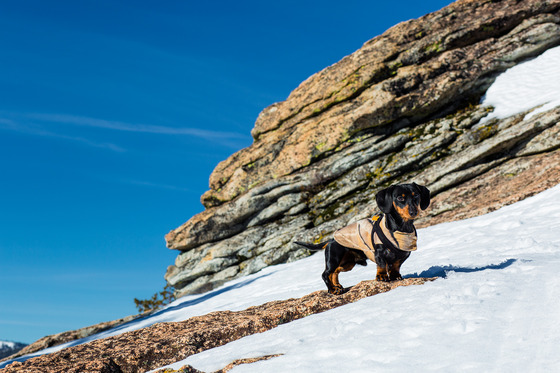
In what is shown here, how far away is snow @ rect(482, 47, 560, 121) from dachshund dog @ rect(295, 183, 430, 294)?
1306 centimetres

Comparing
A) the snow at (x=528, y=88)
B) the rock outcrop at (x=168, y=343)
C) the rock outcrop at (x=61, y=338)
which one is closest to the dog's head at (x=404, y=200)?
the rock outcrop at (x=168, y=343)

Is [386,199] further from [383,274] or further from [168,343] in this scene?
[168,343]

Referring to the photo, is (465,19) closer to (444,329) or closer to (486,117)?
(486,117)

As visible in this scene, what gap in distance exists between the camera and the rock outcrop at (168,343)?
232 inches

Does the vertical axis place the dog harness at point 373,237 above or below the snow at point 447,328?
above

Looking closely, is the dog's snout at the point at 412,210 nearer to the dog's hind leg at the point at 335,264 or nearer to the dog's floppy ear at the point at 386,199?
the dog's floppy ear at the point at 386,199

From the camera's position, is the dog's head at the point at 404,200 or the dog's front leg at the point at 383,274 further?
the dog's front leg at the point at 383,274

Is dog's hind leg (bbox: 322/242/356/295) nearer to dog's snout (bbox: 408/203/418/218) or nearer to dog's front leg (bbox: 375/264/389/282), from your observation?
dog's front leg (bbox: 375/264/389/282)

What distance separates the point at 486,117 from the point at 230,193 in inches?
517

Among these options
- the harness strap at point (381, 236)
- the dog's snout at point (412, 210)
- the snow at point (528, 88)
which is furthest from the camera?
the snow at point (528, 88)

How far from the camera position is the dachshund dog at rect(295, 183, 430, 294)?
6.59m

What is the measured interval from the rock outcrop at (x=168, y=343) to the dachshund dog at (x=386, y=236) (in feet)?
1.31

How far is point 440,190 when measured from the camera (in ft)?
56.1

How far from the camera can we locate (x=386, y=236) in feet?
22.5
